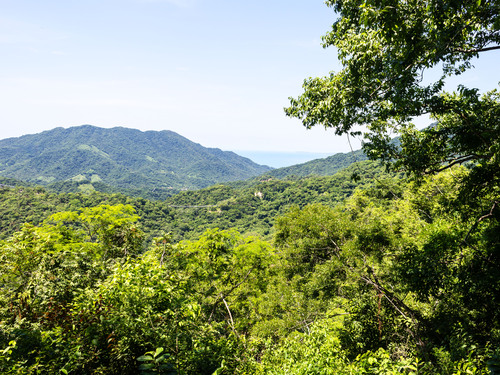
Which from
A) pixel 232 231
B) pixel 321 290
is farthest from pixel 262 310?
pixel 232 231

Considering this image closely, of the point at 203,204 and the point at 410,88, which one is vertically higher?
the point at 410,88

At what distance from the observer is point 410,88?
5.27 m

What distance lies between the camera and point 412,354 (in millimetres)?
5949

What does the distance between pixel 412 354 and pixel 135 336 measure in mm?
6369

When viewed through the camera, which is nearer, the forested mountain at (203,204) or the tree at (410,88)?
the tree at (410,88)

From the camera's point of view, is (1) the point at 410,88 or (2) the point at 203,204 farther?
(2) the point at 203,204

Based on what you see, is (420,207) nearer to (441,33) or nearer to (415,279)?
(415,279)

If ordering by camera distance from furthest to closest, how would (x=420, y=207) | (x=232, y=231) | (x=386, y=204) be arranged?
(x=386, y=204) < (x=420, y=207) < (x=232, y=231)

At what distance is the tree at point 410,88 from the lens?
4.44 m

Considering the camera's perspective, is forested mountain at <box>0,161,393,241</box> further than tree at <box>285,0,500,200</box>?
Yes

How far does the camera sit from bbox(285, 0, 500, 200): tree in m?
4.44

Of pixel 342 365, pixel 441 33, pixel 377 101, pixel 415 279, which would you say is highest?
pixel 441 33

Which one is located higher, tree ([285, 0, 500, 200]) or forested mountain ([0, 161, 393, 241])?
tree ([285, 0, 500, 200])

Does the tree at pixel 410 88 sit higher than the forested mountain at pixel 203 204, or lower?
higher
